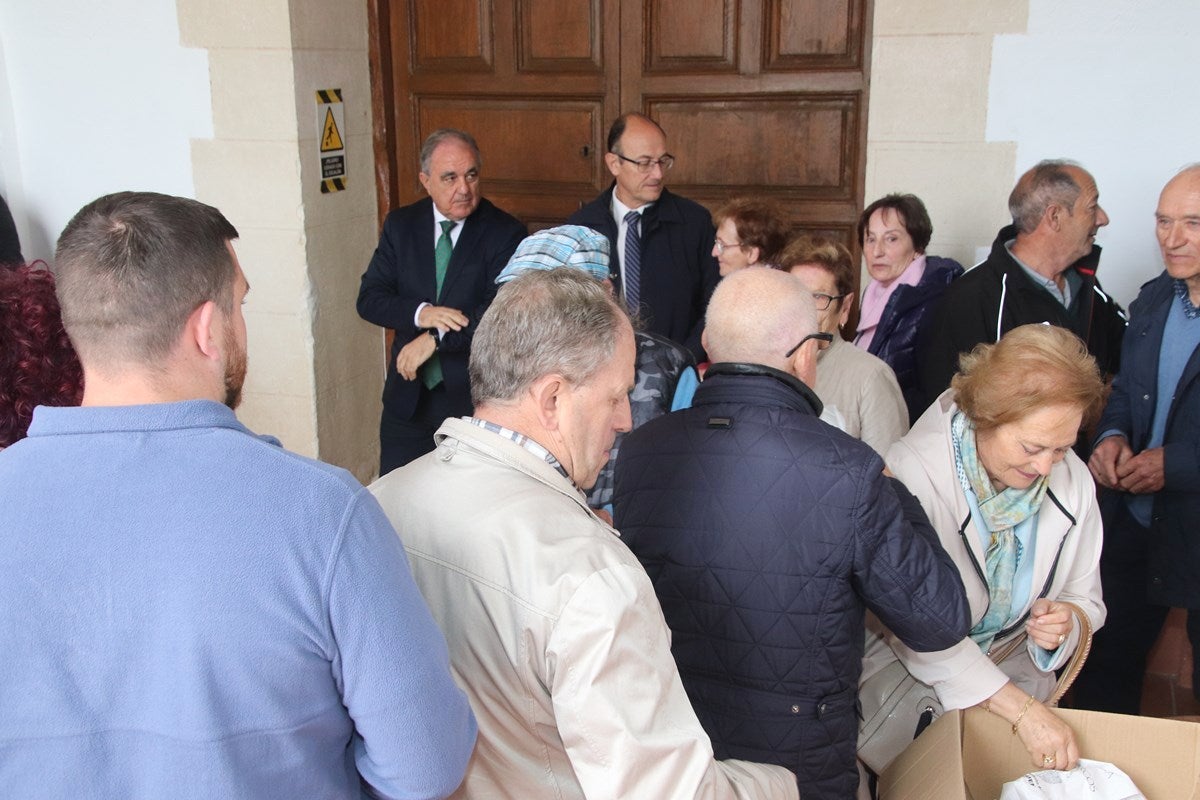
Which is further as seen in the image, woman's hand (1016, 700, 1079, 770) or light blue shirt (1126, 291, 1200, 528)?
light blue shirt (1126, 291, 1200, 528)

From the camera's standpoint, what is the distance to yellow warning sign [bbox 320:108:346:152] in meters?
4.63

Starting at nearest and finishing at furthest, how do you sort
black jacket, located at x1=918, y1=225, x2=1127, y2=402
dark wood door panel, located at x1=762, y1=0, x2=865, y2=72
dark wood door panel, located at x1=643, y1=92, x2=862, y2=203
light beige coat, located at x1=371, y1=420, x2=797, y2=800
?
light beige coat, located at x1=371, y1=420, x2=797, y2=800, black jacket, located at x1=918, y1=225, x2=1127, y2=402, dark wood door panel, located at x1=762, y1=0, x2=865, y2=72, dark wood door panel, located at x1=643, y1=92, x2=862, y2=203

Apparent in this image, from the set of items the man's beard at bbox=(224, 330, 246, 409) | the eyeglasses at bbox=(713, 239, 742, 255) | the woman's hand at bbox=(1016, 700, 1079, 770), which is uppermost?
the man's beard at bbox=(224, 330, 246, 409)

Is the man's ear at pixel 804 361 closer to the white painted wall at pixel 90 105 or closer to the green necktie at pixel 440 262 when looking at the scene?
the green necktie at pixel 440 262

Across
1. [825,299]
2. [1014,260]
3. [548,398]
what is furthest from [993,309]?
[548,398]

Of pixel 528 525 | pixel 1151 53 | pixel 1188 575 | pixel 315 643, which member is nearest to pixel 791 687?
pixel 528 525

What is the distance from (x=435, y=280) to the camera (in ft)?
13.1

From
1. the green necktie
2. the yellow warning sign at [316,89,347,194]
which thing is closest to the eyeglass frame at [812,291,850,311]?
the green necktie

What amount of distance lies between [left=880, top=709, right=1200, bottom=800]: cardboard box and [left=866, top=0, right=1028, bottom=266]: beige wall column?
209cm

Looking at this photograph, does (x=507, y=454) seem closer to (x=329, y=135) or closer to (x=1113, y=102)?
(x=1113, y=102)

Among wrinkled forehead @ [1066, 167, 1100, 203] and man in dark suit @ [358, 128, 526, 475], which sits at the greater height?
wrinkled forehead @ [1066, 167, 1100, 203]

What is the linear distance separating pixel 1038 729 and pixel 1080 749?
0.12 metres

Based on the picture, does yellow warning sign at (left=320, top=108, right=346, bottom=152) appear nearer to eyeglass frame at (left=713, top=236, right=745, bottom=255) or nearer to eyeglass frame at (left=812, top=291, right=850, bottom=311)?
eyeglass frame at (left=713, top=236, right=745, bottom=255)

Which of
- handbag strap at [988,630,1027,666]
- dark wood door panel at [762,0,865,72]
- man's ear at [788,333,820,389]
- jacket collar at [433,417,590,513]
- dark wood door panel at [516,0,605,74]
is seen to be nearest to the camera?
jacket collar at [433,417,590,513]
